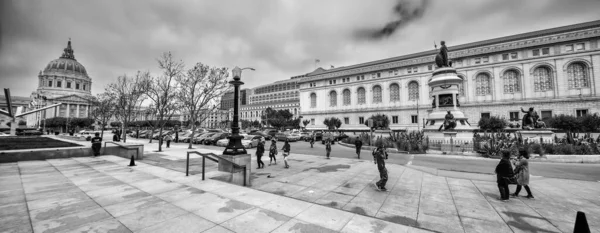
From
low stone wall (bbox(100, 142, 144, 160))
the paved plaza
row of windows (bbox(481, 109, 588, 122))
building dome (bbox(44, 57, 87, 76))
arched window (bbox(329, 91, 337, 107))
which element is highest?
building dome (bbox(44, 57, 87, 76))

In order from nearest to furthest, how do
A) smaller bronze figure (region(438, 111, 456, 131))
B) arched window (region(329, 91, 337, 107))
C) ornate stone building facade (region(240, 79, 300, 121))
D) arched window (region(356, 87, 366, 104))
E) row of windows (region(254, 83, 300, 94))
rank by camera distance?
smaller bronze figure (region(438, 111, 456, 131)) < arched window (region(356, 87, 366, 104)) < arched window (region(329, 91, 337, 107)) < ornate stone building facade (region(240, 79, 300, 121)) < row of windows (region(254, 83, 300, 94))

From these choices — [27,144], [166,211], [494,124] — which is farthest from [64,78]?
[494,124]

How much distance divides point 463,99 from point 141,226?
63.2 meters

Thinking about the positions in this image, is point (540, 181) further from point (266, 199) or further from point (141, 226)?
point (141, 226)

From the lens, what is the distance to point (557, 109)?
42.7m

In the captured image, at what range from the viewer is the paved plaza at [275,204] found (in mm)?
4098

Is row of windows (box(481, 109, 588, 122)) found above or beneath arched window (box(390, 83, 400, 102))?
beneath

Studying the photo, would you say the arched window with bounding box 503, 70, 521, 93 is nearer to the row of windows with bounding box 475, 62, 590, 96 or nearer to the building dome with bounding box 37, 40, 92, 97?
the row of windows with bounding box 475, 62, 590, 96

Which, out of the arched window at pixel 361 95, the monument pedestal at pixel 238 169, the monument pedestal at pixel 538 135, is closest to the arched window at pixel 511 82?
the arched window at pixel 361 95

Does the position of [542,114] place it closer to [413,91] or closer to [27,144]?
[413,91]

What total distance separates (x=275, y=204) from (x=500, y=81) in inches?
2477

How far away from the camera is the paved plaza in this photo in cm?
410

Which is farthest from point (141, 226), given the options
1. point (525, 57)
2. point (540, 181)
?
point (525, 57)

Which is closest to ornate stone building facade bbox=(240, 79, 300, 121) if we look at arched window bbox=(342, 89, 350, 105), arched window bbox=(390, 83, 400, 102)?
arched window bbox=(342, 89, 350, 105)
